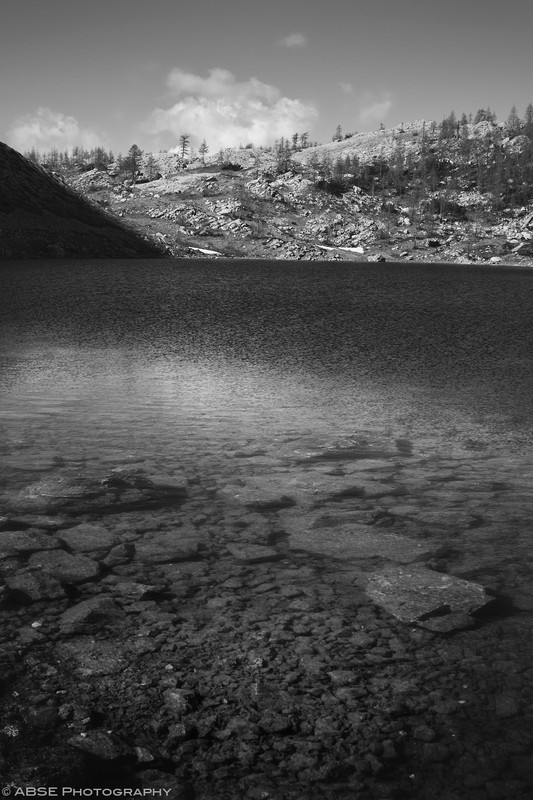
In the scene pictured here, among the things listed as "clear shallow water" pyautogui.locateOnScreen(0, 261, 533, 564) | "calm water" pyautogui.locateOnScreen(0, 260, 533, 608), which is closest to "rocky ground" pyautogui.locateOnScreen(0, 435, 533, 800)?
"calm water" pyautogui.locateOnScreen(0, 260, 533, 608)

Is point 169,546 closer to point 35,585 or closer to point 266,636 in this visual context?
point 35,585

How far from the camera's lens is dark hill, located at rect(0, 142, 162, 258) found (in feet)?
461

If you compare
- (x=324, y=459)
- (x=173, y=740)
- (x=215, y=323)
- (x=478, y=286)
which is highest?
(x=478, y=286)

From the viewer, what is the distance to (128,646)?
8773 millimetres

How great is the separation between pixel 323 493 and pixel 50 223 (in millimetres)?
153318

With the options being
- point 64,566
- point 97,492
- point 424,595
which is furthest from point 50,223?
point 424,595

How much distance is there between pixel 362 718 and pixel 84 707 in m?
3.42

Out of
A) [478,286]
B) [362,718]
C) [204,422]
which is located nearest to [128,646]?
[362,718]

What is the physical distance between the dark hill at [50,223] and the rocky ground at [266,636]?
440ft

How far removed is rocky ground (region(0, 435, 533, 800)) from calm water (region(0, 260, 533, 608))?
471 mm

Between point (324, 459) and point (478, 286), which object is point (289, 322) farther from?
point (478, 286)

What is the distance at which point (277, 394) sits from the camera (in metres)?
25.3

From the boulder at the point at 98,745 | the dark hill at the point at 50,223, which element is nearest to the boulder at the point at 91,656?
the boulder at the point at 98,745

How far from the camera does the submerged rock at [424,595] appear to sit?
32.3ft
